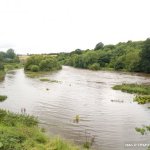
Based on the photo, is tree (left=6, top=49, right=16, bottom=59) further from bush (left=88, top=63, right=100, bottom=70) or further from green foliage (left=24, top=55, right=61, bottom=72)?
bush (left=88, top=63, right=100, bottom=70)

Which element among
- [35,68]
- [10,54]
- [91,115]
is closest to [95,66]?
[35,68]

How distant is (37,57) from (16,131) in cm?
9559

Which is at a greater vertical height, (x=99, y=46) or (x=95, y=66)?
(x=99, y=46)

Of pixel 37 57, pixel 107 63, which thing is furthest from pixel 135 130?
pixel 107 63

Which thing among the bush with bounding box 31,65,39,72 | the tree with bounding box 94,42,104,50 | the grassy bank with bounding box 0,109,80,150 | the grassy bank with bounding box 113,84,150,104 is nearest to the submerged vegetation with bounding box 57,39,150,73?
the tree with bounding box 94,42,104,50

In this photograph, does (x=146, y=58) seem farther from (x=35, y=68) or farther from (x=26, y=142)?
(x=26, y=142)

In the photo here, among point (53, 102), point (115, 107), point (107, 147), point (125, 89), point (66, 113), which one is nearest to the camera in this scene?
point (107, 147)

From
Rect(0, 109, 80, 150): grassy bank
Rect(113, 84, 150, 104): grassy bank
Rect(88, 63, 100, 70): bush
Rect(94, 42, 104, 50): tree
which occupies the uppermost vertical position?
Rect(94, 42, 104, 50): tree

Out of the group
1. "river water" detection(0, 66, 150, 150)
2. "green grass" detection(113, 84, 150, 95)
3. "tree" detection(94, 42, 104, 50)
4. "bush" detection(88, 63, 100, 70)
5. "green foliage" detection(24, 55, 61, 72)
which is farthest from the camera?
"tree" detection(94, 42, 104, 50)

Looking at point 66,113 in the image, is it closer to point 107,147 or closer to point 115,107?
point 115,107

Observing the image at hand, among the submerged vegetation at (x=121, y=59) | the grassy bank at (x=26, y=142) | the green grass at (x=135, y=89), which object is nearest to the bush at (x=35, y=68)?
the submerged vegetation at (x=121, y=59)

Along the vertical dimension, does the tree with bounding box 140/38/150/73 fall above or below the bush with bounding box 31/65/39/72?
above

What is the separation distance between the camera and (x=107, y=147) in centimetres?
1941

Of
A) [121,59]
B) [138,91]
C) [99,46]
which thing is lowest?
[138,91]
